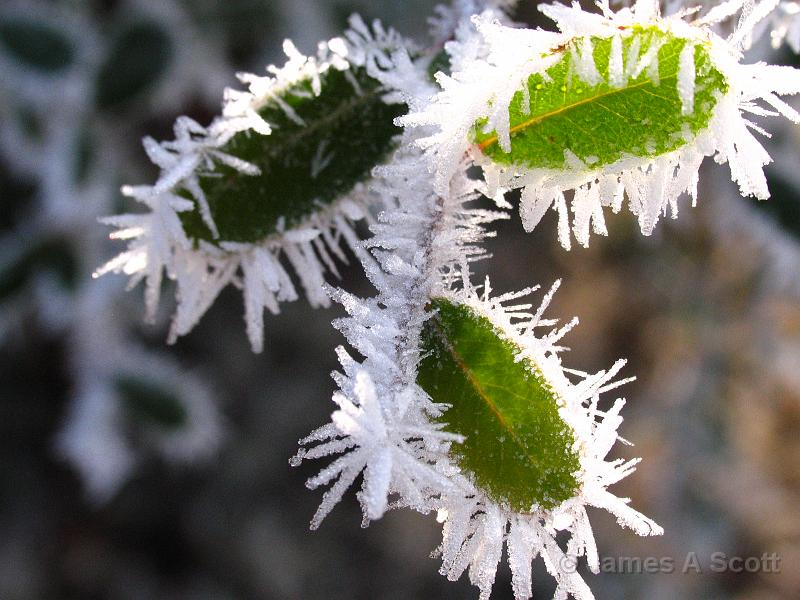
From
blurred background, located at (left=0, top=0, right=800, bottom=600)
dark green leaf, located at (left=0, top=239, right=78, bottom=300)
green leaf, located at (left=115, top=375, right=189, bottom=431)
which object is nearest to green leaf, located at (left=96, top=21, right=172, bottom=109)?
blurred background, located at (left=0, top=0, right=800, bottom=600)

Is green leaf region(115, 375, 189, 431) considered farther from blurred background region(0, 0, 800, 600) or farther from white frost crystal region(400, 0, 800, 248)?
white frost crystal region(400, 0, 800, 248)

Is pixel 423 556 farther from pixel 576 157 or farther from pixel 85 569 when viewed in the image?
pixel 576 157

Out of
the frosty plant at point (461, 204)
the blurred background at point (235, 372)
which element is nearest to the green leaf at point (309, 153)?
the frosty plant at point (461, 204)

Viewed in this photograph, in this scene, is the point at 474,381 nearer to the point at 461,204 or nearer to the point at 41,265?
the point at 461,204

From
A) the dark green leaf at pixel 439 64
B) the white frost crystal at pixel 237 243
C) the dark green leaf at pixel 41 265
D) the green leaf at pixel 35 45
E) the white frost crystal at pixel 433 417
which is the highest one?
the green leaf at pixel 35 45

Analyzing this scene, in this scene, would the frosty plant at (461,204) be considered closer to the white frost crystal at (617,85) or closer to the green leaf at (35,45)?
the white frost crystal at (617,85)

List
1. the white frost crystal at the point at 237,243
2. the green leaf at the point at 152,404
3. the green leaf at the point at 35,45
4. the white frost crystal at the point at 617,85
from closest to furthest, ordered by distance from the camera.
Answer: the white frost crystal at the point at 617,85
the white frost crystal at the point at 237,243
the green leaf at the point at 35,45
the green leaf at the point at 152,404

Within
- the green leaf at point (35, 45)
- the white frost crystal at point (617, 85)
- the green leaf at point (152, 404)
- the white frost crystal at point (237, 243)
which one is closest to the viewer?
the white frost crystal at point (617, 85)

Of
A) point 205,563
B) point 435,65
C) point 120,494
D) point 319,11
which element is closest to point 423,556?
point 205,563
